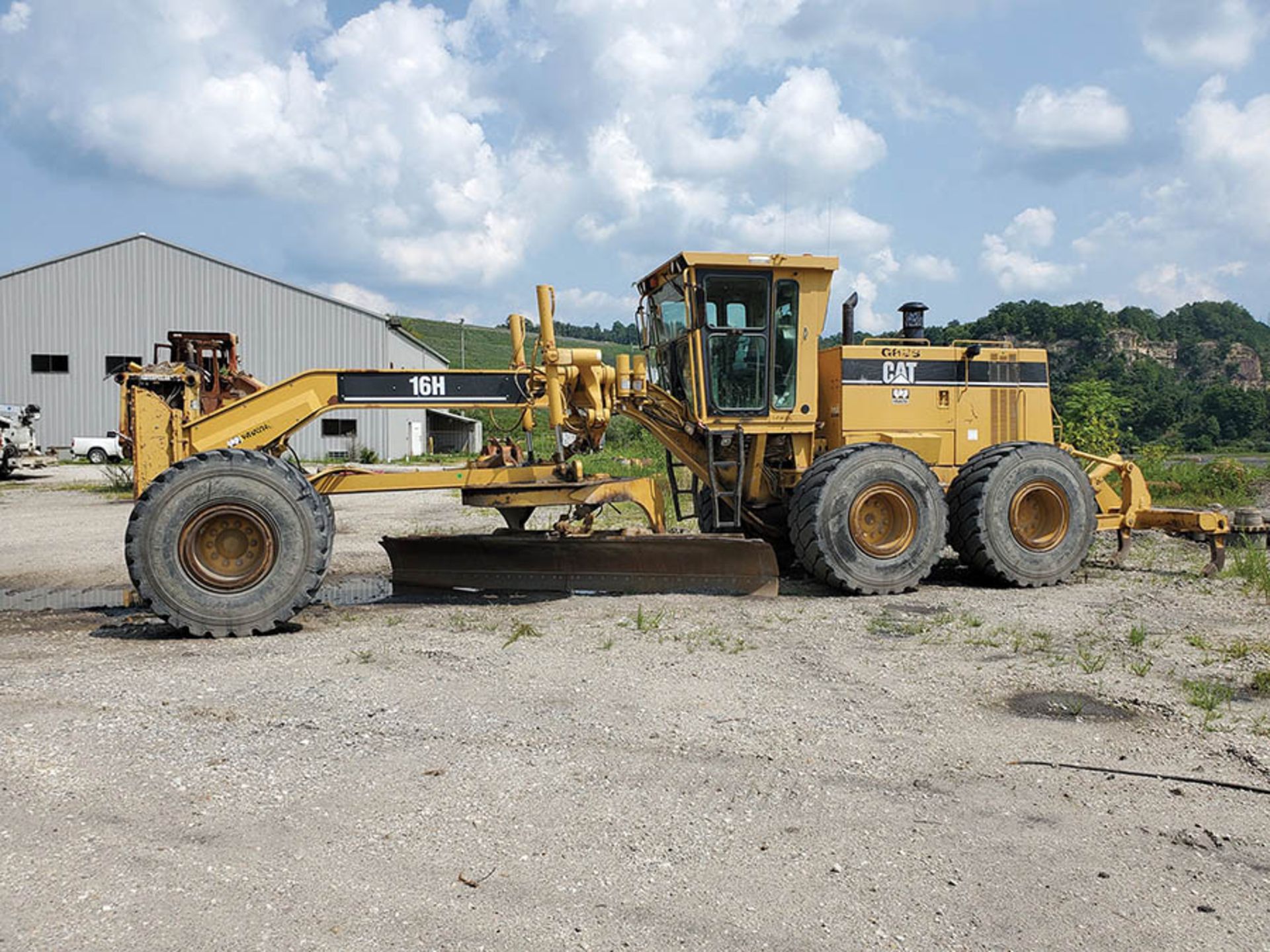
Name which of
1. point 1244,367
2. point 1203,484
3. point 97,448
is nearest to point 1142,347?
point 1244,367

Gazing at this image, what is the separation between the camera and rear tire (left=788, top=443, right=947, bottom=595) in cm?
909

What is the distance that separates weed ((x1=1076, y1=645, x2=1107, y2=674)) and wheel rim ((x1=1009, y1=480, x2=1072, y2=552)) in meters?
3.04

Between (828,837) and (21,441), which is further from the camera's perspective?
(21,441)

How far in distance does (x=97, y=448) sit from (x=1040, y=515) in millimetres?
34870

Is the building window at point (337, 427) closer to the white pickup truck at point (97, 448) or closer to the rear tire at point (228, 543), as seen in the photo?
the white pickup truck at point (97, 448)

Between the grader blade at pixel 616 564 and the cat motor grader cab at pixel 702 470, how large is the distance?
0.7 inches

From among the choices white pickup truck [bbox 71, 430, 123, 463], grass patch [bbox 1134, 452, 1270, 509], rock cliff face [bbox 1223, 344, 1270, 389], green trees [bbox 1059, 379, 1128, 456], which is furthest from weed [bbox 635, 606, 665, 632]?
rock cliff face [bbox 1223, 344, 1270, 389]

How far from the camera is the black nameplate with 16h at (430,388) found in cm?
860

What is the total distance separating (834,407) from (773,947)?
25.3 ft

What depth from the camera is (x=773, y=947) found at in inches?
123

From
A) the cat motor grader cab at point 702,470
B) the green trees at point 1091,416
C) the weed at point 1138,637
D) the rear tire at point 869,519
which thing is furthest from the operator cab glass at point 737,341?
the green trees at point 1091,416

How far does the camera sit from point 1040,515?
10078 millimetres

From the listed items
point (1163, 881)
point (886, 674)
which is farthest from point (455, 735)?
point (1163, 881)

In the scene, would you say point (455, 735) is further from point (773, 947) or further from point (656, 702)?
point (773, 947)
